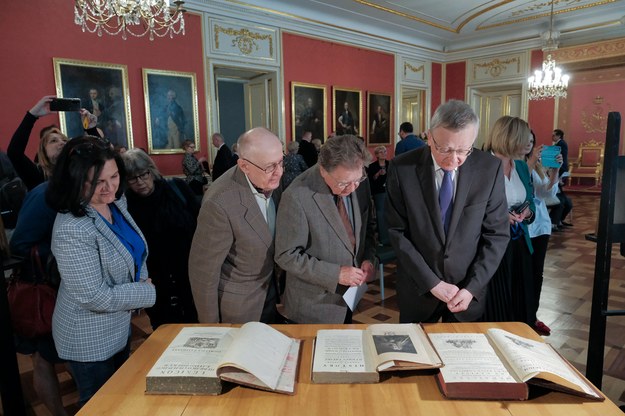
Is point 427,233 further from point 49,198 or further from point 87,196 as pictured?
point 49,198

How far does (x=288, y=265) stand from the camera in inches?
71.4

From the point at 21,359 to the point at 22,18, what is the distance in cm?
449

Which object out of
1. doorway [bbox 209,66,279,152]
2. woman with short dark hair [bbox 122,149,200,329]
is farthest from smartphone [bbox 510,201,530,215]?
doorway [bbox 209,66,279,152]

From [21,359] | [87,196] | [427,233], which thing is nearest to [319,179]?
[427,233]

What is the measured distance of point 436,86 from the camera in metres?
11.9

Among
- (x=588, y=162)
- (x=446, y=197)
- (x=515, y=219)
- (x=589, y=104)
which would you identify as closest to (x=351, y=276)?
(x=446, y=197)

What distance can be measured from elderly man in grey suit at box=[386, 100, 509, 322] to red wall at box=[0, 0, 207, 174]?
557 centimetres

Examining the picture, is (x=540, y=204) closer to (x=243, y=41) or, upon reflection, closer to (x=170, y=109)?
(x=170, y=109)

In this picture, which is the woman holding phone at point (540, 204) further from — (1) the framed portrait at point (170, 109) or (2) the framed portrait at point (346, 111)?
(2) the framed portrait at point (346, 111)

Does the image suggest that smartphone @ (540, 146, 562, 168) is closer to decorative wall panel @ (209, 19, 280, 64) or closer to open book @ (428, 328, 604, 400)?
open book @ (428, 328, 604, 400)

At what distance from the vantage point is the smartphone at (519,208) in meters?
2.69

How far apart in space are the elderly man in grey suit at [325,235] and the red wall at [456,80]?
1092 centimetres

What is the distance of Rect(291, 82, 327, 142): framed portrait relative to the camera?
8703 millimetres

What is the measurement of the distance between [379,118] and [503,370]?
9692 millimetres
